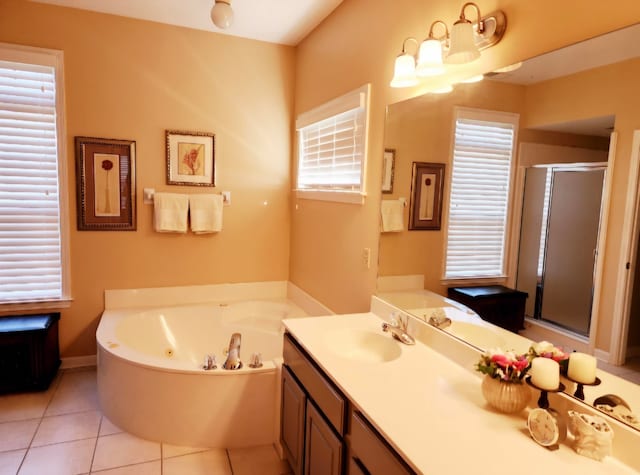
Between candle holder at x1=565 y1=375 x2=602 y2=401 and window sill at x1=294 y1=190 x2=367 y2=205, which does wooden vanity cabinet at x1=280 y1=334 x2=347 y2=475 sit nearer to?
candle holder at x1=565 y1=375 x2=602 y2=401

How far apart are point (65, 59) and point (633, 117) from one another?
11.4ft

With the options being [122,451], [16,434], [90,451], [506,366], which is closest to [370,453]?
[506,366]

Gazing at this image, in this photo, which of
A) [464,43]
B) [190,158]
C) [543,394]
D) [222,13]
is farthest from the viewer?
[190,158]

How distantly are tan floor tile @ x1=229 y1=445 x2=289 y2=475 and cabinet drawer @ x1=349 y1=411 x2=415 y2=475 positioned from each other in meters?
0.97

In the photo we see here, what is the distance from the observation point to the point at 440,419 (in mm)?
1250

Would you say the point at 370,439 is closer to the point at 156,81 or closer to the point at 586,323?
the point at 586,323

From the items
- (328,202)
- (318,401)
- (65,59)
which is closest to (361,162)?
(328,202)

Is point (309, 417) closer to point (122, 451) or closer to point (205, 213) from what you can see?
point (122, 451)

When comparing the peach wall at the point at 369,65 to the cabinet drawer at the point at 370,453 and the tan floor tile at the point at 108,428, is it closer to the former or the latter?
the cabinet drawer at the point at 370,453

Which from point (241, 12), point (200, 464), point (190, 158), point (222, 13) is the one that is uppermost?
point (241, 12)

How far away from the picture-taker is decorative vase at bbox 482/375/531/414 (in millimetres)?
1255

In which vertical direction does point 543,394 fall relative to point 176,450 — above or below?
above

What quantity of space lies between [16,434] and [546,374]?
2847 mm

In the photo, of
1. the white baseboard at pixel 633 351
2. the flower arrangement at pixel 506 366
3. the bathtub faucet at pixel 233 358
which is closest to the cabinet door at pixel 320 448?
the flower arrangement at pixel 506 366
